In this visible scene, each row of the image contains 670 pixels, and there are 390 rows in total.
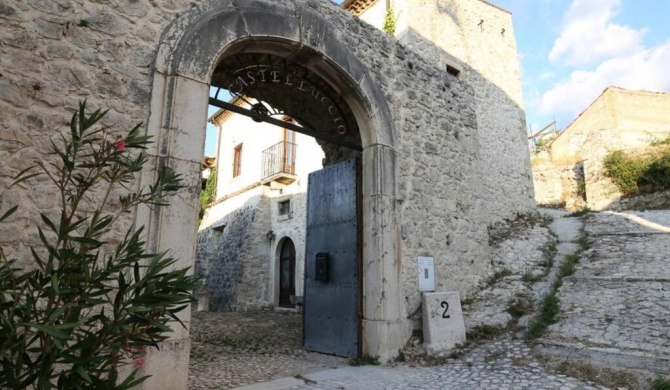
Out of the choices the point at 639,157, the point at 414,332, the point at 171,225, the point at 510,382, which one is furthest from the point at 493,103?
the point at 171,225

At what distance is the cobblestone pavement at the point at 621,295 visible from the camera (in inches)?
150

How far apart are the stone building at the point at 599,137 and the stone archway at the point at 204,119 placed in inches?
468

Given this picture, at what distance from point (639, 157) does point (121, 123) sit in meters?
14.4

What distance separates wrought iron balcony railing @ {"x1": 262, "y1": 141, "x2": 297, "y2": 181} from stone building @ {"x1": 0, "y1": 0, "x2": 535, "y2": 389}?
6.34 meters

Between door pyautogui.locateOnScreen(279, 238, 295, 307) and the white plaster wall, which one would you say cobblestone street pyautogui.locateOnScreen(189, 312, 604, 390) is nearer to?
door pyautogui.locateOnScreen(279, 238, 295, 307)

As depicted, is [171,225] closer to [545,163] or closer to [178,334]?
[178,334]

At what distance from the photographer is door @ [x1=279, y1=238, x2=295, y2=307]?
11734mm

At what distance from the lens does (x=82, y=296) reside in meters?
1.35

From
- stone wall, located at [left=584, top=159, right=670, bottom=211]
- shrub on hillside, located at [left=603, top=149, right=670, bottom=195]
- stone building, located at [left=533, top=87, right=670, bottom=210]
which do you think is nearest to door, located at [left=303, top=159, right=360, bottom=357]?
stone wall, located at [left=584, top=159, right=670, bottom=211]

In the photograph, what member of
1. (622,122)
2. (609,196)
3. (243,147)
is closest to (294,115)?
(243,147)

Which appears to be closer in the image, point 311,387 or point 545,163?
point 311,387

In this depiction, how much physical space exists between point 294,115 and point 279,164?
22.7 ft

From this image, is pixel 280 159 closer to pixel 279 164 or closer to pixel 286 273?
pixel 279 164

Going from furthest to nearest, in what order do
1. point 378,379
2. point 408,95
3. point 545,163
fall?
point 545,163 < point 408,95 < point 378,379
